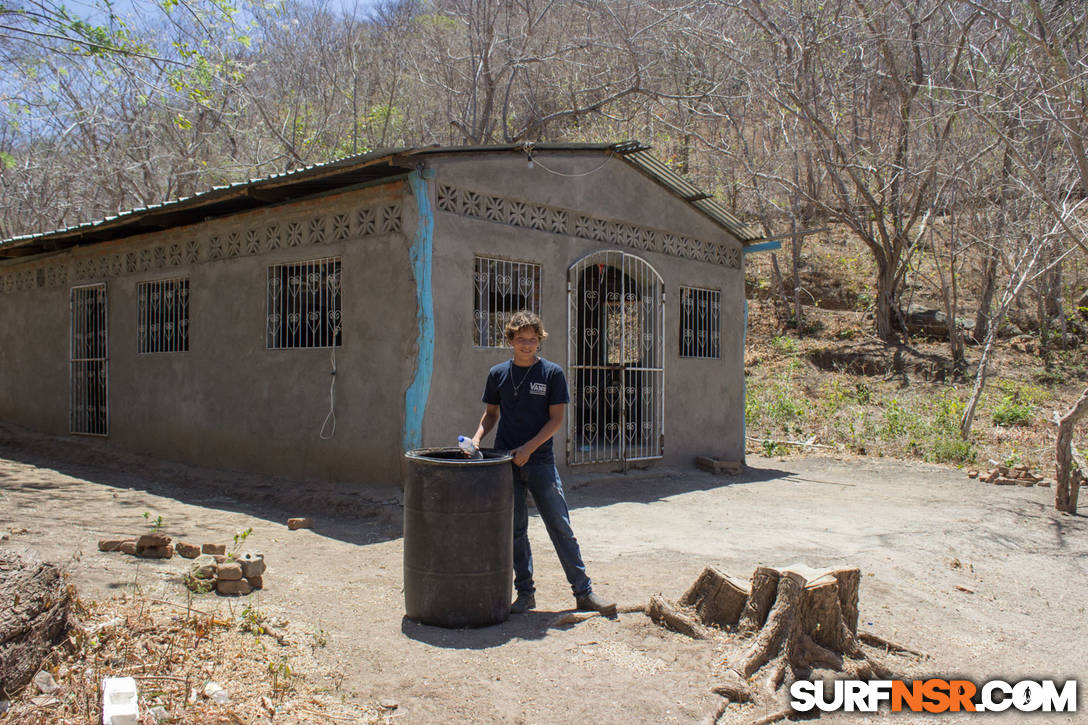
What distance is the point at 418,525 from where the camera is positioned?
14.2 ft

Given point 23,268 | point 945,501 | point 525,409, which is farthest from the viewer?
point 23,268

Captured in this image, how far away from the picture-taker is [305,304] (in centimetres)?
859

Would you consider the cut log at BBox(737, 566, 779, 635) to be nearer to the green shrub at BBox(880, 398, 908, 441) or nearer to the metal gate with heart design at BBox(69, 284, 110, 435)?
the metal gate with heart design at BBox(69, 284, 110, 435)

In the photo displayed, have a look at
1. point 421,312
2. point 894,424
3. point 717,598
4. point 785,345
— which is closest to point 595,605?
point 717,598

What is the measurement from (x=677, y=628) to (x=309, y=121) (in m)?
19.0

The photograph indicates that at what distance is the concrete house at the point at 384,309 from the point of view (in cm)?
778

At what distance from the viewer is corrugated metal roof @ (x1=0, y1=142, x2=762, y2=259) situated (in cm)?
728

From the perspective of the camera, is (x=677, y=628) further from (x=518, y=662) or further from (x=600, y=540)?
(x=600, y=540)

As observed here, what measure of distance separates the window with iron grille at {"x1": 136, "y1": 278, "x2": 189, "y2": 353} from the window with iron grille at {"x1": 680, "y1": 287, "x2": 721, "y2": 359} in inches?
241

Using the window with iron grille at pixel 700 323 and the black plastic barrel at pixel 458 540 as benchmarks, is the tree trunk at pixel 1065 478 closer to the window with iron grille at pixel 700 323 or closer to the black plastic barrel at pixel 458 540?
the window with iron grille at pixel 700 323

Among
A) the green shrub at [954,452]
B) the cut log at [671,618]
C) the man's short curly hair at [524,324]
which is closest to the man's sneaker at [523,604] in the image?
the cut log at [671,618]

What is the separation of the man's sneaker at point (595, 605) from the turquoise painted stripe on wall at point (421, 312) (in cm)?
332

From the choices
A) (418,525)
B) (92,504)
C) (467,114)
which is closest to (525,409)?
(418,525)

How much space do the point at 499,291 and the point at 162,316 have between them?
457cm
